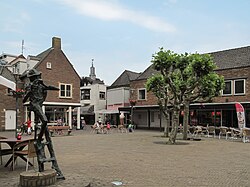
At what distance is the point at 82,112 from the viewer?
4597cm

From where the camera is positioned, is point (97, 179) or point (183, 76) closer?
point (97, 179)

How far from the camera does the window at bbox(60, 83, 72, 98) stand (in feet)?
100

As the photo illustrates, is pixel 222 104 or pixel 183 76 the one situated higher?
pixel 183 76

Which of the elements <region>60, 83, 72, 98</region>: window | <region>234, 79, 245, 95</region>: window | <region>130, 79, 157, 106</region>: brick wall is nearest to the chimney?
<region>60, 83, 72, 98</region>: window

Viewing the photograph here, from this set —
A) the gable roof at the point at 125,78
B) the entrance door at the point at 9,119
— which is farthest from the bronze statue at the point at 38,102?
the gable roof at the point at 125,78

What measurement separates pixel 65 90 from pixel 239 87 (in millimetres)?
17380

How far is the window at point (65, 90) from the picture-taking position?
100ft

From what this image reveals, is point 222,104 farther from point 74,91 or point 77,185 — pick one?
point 77,185

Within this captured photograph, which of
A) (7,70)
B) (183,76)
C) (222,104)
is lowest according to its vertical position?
(222,104)

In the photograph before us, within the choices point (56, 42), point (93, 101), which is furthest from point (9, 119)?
point (93, 101)

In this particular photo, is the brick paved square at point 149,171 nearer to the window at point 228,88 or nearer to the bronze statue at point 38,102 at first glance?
the bronze statue at point 38,102

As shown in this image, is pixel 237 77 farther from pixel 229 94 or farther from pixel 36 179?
pixel 36 179

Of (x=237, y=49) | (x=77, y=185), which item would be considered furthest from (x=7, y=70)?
(x=77, y=185)

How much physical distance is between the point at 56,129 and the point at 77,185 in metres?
17.2
